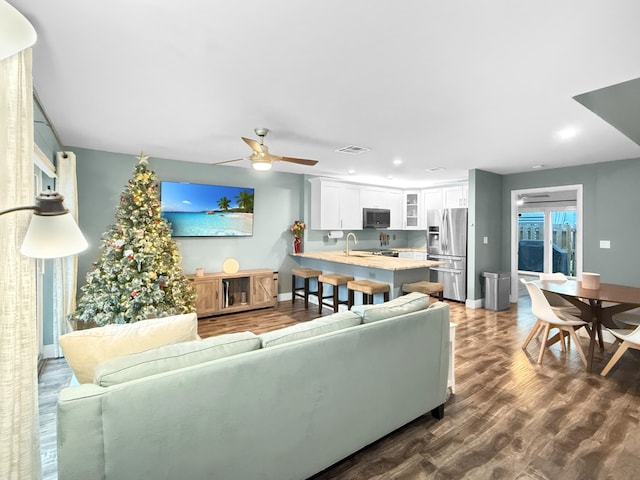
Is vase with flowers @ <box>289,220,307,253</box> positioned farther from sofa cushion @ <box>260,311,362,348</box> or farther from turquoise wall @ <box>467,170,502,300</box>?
sofa cushion @ <box>260,311,362,348</box>

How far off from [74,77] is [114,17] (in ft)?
3.28

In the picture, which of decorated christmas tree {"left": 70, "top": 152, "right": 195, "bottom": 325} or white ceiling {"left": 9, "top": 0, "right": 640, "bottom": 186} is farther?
decorated christmas tree {"left": 70, "top": 152, "right": 195, "bottom": 325}

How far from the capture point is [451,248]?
6410mm

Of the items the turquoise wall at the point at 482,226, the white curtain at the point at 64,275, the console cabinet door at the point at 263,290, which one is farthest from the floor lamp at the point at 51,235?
the turquoise wall at the point at 482,226

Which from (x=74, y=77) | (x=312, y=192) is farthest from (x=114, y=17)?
(x=312, y=192)

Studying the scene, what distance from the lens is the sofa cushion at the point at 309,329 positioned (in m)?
1.72

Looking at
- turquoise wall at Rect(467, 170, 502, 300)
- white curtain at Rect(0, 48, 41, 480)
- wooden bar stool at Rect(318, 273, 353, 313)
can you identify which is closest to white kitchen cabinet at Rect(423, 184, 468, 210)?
turquoise wall at Rect(467, 170, 502, 300)

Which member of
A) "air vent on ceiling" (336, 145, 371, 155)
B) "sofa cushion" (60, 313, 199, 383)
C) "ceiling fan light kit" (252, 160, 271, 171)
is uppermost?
"air vent on ceiling" (336, 145, 371, 155)

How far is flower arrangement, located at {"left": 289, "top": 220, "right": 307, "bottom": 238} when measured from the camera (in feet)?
20.8

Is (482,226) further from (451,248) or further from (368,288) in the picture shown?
(368,288)

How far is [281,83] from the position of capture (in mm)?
2480

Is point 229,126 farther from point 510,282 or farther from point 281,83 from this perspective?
point 510,282

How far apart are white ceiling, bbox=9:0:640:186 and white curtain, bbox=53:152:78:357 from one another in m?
0.38

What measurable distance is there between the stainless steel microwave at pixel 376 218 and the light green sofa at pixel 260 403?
4941 mm
